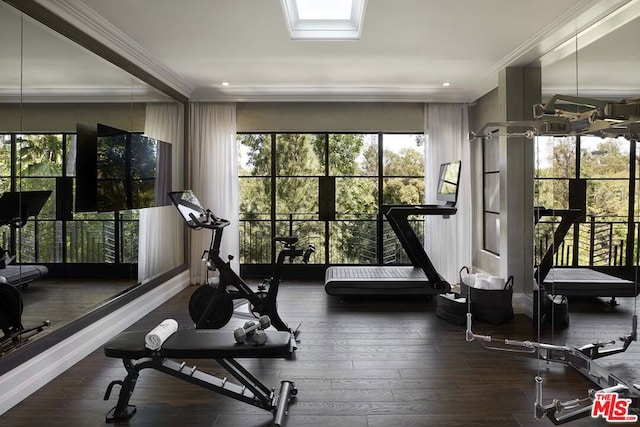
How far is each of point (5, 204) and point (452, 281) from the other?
5.13 m

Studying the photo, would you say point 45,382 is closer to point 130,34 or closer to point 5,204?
point 5,204

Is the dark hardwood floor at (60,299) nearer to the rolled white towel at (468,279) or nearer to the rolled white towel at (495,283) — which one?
the rolled white towel at (468,279)

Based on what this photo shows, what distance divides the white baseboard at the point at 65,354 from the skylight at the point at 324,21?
10.1ft

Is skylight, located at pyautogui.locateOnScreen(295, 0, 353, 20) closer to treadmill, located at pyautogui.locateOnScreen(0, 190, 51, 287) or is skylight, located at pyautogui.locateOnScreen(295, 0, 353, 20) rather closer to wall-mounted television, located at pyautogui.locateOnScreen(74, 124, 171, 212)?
wall-mounted television, located at pyautogui.locateOnScreen(74, 124, 171, 212)

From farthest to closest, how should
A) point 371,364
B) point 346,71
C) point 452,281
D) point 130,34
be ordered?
1. point 452,281
2. point 346,71
3. point 130,34
4. point 371,364

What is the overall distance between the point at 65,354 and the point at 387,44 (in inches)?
149

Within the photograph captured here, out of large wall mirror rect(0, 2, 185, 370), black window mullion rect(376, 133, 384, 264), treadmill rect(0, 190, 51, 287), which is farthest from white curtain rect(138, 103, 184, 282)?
black window mullion rect(376, 133, 384, 264)

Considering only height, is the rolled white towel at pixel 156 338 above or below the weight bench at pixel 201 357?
above

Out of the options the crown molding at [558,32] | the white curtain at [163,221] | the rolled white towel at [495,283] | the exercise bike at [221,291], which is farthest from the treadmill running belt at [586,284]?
the white curtain at [163,221]

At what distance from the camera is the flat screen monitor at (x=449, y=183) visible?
473 centimetres

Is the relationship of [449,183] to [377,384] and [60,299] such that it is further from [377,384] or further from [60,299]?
[60,299]

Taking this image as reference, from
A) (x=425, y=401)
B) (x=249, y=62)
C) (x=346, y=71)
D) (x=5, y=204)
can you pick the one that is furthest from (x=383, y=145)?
(x=5, y=204)

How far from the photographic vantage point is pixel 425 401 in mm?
2588

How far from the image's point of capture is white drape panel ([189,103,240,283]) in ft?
19.2
